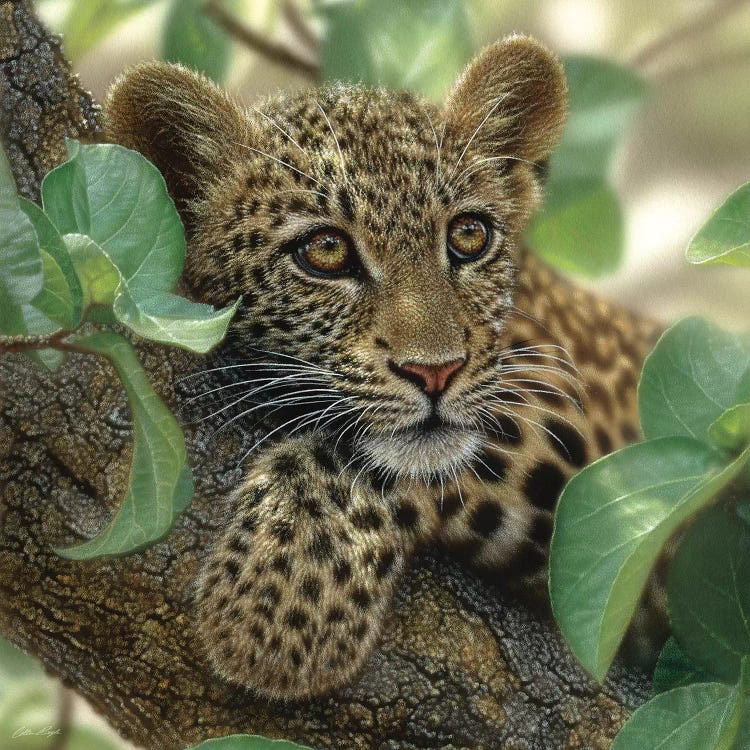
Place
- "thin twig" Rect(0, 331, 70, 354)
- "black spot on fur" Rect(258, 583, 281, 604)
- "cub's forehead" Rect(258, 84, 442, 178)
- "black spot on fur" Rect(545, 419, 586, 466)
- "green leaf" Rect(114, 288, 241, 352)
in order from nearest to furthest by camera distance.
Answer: "green leaf" Rect(114, 288, 241, 352)
"thin twig" Rect(0, 331, 70, 354)
"black spot on fur" Rect(258, 583, 281, 604)
"cub's forehead" Rect(258, 84, 442, 178)
"black spot on fur" Rect(545, 419, 586, 466)

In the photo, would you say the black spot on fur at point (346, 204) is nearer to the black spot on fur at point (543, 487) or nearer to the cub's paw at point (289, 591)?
the cub's paw at point (289, 591)

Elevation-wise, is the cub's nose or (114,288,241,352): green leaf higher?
(114,288,241,352): green leaf

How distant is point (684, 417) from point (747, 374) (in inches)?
4.0

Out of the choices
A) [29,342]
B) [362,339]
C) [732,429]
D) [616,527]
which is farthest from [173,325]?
[732,429]

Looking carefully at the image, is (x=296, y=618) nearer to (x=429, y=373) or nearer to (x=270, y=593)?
(x=270, y=593)

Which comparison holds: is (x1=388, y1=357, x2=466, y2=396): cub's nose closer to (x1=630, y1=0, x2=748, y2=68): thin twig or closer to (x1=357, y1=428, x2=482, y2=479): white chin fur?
(x1=357, y1=428, x2=482, y2=479): white chin fur

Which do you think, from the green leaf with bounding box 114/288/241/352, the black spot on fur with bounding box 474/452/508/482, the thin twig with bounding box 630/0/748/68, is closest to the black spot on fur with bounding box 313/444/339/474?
the black spot on fur with bounding box 474/452/508/482

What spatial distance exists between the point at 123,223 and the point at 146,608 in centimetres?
48

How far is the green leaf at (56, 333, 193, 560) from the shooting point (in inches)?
43.4

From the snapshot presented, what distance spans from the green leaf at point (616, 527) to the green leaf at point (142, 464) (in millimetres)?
485

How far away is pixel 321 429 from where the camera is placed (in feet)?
4.52

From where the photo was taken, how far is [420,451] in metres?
1.40

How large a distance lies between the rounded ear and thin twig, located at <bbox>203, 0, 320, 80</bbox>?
212 millimetres

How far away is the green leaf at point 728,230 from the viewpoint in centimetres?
119
